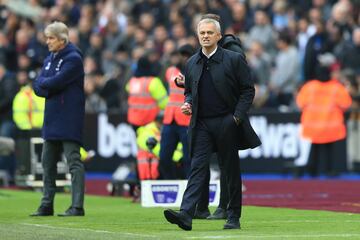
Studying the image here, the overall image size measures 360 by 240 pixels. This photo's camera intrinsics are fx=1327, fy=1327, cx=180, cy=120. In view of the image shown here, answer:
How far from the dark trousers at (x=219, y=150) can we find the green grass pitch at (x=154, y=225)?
17.2 inches

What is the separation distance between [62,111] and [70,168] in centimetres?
74

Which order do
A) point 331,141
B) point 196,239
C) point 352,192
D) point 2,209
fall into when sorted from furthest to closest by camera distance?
point 331,141, point 352,192, point 2,209, point 196,239

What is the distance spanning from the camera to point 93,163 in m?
30.0

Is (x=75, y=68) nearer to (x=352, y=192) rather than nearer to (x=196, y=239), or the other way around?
(x=196, y=239)

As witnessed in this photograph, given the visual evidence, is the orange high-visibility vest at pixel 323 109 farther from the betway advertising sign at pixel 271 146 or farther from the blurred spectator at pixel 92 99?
the blurred spectator at pixel 92 99

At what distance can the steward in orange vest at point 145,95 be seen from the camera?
2097cm

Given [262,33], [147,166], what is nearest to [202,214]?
[147,166]

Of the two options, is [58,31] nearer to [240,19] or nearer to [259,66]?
[259,66]

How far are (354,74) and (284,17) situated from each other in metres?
3.40

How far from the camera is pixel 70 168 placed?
1662 centimetres

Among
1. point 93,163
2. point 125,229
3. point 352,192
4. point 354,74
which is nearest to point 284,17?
point 354,74

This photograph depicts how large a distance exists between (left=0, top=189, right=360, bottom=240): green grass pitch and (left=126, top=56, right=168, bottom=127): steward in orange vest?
2.72 m

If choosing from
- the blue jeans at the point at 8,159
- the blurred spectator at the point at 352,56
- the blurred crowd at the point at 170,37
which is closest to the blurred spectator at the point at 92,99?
the blurred crowd at the point at 170,37

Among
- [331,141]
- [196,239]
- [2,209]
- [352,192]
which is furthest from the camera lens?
[331,141]
